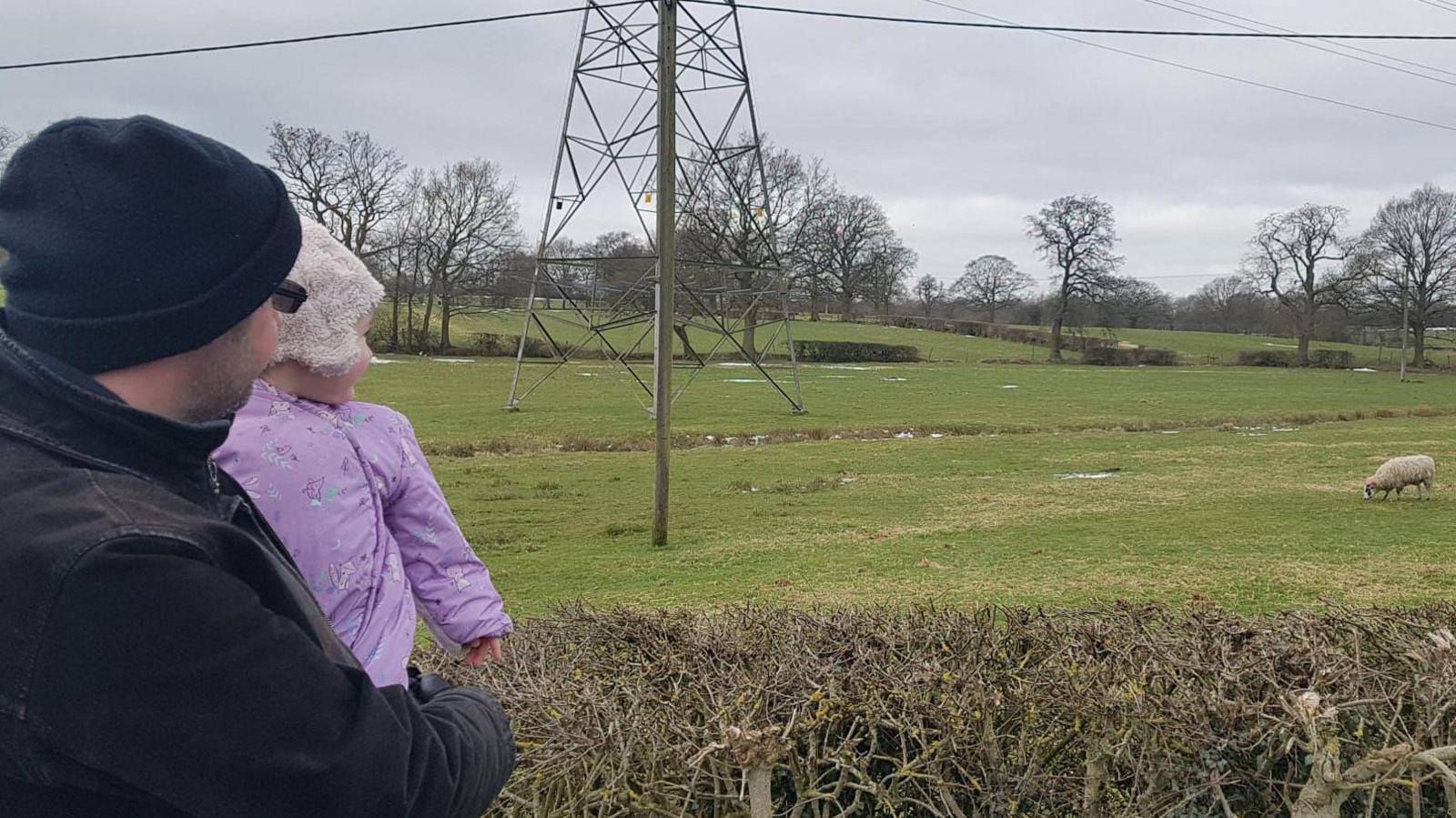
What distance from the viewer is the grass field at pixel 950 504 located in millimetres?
8406

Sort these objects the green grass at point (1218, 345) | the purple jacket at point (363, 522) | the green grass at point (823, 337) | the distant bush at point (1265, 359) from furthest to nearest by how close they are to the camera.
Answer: the green grass at point (1218, 345), the distant bush at point (1265, 359), the green grass at point (823, 337), the purple jacket at point (363, 522)

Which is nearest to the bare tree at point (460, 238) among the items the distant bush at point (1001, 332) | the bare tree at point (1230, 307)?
the distant bush at point (1001, 332)

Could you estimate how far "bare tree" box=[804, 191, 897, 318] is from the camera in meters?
73.4

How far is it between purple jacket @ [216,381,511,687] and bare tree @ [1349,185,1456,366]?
76.3 m

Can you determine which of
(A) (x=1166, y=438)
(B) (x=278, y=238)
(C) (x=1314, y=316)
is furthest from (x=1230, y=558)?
(C) (x=1314, y=316)

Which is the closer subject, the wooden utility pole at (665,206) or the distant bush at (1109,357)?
the wooden utility pole at (665,206)

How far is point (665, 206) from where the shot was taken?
1092 cm

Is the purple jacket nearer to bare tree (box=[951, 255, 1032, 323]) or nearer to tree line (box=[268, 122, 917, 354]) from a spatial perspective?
tree line (box=[268, 122, 917, 354])

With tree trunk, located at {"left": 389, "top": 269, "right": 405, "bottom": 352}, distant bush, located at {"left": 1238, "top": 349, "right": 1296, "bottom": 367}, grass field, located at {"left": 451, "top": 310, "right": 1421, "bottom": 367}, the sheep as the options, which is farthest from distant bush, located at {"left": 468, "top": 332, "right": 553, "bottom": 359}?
distant bush, located at {"left": 1238, "top": 349, "right": 1296, "bottom": 367}

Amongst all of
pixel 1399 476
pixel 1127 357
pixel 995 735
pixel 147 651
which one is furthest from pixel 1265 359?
pixel 147 651

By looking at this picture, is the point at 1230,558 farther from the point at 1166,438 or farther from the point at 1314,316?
the point at 1314,316

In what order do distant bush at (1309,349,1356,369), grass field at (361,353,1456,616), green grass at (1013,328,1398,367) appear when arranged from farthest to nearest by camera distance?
green grass at (1013,328,1398,367)
distant bush at (1309,349,1356,369)
grass field at (361,353,1456,616)

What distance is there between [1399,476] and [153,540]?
18441mm

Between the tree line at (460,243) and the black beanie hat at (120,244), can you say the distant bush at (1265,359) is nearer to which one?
the tree line at (460,243)
